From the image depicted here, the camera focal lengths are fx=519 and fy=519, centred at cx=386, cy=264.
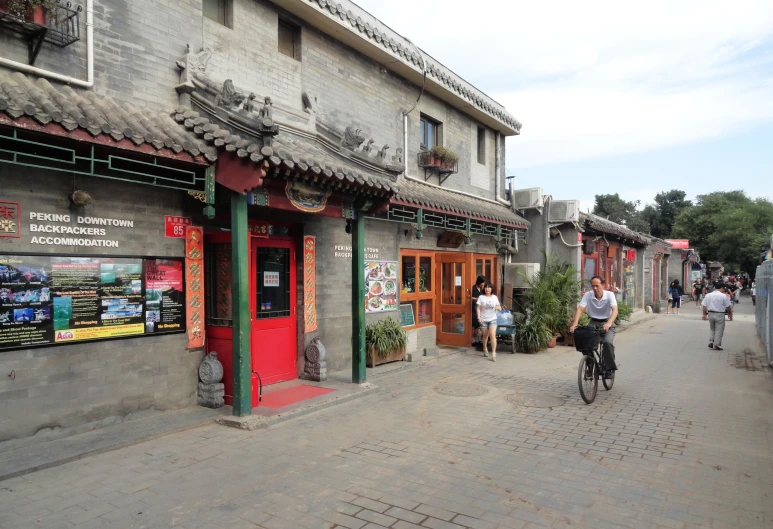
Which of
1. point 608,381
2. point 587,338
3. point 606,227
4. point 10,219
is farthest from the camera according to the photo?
point 606,227

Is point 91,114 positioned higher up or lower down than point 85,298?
higher up

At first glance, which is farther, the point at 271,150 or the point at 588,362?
the point at 588,362

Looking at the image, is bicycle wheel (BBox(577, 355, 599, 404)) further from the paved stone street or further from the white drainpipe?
the white drainpipe

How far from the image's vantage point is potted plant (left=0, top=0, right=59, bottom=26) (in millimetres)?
5238

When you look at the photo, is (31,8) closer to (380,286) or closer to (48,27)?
(48,27)

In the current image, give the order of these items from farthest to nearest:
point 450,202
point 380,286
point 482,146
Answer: point 482,146 < point 450,202 < point 380,286

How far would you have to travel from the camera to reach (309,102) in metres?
9.09

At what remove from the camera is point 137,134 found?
532cm

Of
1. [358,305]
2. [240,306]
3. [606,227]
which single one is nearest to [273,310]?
[358,305]

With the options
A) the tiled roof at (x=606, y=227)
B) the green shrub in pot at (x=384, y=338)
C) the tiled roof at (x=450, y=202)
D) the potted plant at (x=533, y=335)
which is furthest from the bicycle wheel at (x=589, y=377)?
the tiled roof at (x=606, y=227)

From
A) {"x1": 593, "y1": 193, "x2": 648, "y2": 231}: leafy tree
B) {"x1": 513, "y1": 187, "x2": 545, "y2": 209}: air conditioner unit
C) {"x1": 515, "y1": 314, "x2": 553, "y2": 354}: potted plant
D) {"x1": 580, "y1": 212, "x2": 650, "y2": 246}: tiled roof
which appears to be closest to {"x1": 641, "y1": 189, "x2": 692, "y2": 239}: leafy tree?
{"x1": 593, "y1": 193, "x2": 648, "y2": 231}: leafy tree

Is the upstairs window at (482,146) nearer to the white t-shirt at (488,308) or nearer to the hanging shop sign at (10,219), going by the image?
the white t-shirt at (488,308)

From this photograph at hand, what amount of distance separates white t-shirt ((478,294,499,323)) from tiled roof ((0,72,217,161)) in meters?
6.78

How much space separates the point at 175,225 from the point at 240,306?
1.40m
